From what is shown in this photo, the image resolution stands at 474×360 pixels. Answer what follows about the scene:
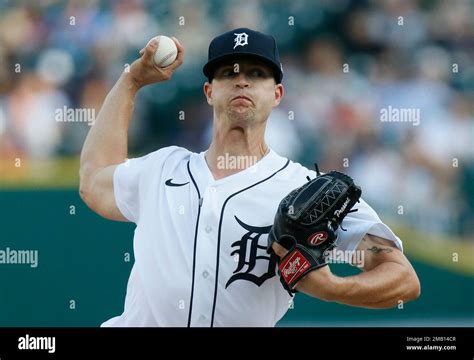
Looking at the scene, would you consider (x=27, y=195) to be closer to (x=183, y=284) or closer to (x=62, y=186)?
(x=62, y=186)

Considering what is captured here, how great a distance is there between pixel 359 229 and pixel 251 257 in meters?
0.38

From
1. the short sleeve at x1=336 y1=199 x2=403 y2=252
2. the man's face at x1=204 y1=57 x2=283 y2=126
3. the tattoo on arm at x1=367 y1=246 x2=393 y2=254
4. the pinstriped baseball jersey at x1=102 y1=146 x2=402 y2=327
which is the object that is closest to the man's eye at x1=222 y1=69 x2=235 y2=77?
the man's face at x1=204 y1=57 x2=283 y2=126

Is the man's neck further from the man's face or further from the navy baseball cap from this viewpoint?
the navy baseball cap

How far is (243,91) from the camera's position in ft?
10.2

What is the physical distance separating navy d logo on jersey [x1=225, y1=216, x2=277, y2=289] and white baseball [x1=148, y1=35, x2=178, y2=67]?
2.22 feet

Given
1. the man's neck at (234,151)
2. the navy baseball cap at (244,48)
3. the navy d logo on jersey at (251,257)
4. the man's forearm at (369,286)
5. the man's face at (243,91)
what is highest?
the navy baseball cap at (244,48)

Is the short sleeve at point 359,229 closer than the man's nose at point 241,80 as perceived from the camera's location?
Yes

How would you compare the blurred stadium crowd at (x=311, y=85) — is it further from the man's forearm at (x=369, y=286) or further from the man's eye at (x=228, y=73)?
the man's forearm at (x=369, y=286)

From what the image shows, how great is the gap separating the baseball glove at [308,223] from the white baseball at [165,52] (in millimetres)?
730

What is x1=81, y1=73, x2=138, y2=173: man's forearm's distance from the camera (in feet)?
10.9

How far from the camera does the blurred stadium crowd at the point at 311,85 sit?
3.71 m

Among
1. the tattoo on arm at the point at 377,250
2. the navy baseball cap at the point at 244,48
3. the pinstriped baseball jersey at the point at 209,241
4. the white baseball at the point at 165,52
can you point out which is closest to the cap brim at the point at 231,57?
the navy baseball cap at the point at 244,48

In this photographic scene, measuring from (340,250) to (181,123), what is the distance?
100 cm

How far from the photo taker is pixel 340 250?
3102 millimetres
